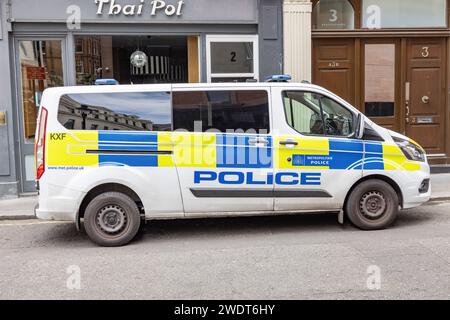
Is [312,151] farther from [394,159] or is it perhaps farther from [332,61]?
[332,61]

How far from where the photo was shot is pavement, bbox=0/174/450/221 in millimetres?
8484

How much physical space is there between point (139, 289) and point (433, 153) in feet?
28.3

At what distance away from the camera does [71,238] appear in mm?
7078

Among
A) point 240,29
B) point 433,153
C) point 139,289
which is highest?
point 240,29

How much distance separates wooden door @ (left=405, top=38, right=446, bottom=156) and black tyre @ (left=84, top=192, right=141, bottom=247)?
7231 millimetres

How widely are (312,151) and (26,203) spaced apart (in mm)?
5518

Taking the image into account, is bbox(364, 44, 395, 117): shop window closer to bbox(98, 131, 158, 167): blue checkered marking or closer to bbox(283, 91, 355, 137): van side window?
bbox(283, 91, 355, 137): van side window

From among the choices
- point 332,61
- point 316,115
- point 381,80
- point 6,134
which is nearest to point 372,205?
point 316,115

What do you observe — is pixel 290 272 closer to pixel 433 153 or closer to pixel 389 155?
pixel 389 155

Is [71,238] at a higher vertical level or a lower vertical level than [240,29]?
lower

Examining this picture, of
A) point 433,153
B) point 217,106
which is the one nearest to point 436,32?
point 433,153

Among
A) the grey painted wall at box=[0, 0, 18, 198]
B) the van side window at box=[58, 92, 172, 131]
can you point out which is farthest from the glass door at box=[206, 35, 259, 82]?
the van side window at box=[58, 92, 172, 131]

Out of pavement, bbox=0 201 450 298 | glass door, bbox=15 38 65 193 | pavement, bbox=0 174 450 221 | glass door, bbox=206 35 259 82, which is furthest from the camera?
glass door, bbox=206 35 259 82

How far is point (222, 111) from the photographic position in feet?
21.8
